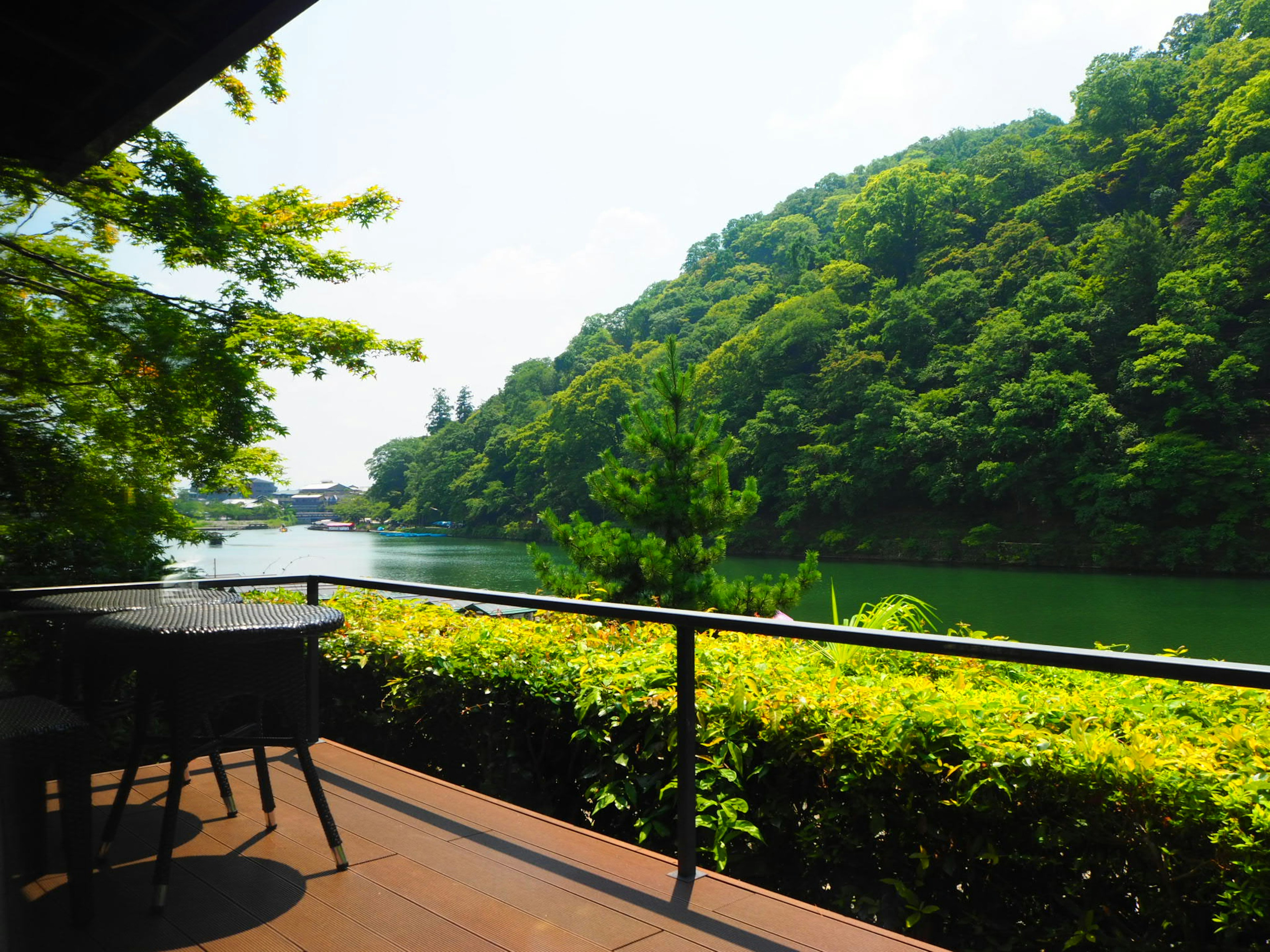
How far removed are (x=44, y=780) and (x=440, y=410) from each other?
6060cm

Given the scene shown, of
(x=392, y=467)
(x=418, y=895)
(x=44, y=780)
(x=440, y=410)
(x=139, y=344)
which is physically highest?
(x=440, y=410)

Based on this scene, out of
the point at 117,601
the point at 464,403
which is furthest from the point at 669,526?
the point at 464,403

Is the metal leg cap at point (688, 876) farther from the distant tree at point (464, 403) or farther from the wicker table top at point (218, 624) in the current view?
the distant tree at point (464, 403)

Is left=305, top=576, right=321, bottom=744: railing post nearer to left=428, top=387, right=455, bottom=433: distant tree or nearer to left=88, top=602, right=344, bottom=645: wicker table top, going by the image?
left=88, top=602, right=344, bottom=645: wicker table top

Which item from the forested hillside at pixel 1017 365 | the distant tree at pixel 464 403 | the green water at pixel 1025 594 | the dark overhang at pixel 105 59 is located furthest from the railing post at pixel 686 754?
the distant tree at pixel 464 403

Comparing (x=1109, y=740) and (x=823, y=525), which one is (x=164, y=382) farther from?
(x=823, y=525)

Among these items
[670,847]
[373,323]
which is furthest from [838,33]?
[670,847]

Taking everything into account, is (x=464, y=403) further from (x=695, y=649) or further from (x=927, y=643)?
(x=927, y=643)

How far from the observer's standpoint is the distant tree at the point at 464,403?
206 feet

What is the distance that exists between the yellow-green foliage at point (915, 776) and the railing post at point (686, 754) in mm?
105

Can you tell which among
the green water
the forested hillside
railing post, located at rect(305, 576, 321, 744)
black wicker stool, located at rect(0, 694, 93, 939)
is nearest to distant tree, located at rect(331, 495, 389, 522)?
the green water

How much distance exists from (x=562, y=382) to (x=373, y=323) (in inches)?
1697

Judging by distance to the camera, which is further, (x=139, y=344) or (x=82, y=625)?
(x=139, y=344)

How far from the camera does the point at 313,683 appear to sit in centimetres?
310
